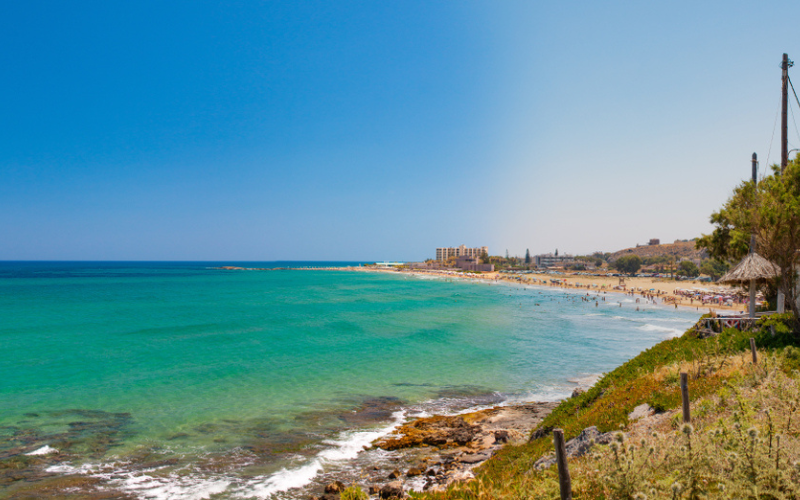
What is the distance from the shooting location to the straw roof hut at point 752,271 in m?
15.6

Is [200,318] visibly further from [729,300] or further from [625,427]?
[729,300]

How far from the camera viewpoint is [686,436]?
16.6 feet

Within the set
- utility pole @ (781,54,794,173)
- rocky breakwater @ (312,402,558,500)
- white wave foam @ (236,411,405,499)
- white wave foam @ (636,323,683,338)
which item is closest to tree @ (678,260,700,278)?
white wave foam @ (636,323,683,338)

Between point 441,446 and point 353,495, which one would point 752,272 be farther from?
point 353,495

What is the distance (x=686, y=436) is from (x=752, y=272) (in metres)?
14.9

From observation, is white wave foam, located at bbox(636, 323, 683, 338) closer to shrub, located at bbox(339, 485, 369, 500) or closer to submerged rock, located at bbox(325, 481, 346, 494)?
submerged rock, located at bbox(325, 481, 346, 494)

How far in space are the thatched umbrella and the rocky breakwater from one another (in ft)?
29.8

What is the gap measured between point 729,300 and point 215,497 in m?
71.9

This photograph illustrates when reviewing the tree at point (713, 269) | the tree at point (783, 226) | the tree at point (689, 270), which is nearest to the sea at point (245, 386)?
the tree at point (783, 226)

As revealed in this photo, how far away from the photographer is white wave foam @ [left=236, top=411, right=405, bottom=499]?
9.74 m

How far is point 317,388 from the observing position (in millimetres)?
18266

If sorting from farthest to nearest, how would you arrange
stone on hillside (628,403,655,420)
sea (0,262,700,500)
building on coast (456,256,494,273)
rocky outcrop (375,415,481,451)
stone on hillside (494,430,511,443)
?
building on coast (456,256,494,273)
rocky outcrop (375,415,481,451)
stone on hillside (494,430,511,443)
sea (0,262,700,500)
stone on hillside (628,403,655,420)

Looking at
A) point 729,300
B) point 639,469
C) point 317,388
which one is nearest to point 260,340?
point 317,388

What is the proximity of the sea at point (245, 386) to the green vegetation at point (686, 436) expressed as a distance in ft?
16.5
